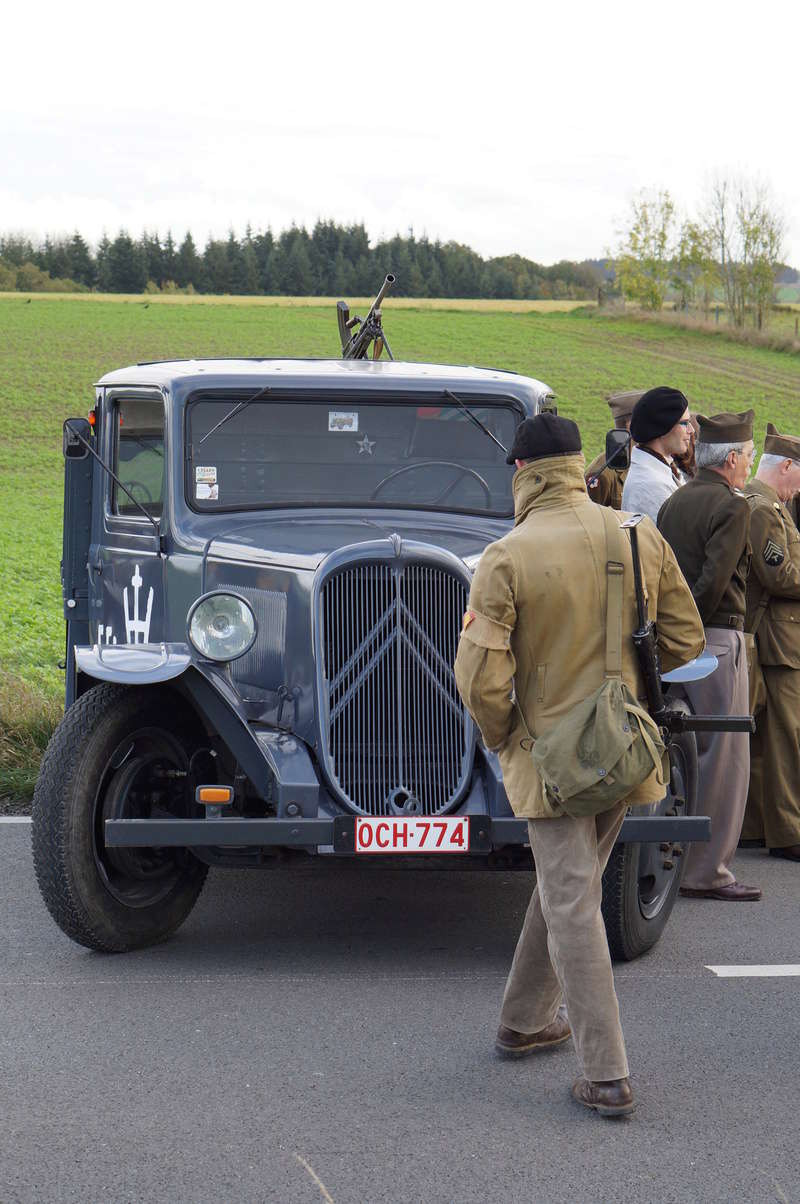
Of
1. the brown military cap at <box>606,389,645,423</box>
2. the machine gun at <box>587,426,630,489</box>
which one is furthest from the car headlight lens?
the brown military cap at <box>606,389,645,423</box>

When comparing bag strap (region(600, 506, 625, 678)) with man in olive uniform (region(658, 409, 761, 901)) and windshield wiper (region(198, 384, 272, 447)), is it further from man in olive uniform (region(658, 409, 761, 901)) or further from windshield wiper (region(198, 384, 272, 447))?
windshield wiper (region(198, 384, 272, 447))

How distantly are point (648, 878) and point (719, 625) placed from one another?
1258mm

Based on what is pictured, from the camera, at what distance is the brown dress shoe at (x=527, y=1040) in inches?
173

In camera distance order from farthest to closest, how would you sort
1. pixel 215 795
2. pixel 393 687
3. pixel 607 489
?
pixel 607 489, pixel 393 687, pixel 215 795

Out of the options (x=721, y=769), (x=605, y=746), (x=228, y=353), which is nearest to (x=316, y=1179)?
(x=605, y=746)

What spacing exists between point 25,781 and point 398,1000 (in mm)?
3596

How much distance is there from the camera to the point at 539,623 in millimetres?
4023

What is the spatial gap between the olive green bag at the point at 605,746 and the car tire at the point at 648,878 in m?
1.32

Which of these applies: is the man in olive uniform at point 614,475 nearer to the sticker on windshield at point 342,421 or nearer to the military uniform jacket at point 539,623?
the sticker on windshield at point 342,421

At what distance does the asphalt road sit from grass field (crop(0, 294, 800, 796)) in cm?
663

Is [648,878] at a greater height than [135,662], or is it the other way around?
[135,662]

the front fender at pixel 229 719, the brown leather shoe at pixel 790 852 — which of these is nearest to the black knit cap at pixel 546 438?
the front fender at pixel 229 719

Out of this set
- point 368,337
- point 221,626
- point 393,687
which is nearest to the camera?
point 393,687

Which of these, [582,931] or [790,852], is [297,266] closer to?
[790,852]
